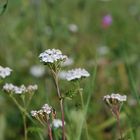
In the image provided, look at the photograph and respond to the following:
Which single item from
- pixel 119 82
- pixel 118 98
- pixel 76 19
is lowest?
pixel 118 98

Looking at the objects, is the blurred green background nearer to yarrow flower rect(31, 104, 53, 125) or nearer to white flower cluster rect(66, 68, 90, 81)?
white flower cluster rect(66, 68, 90, 81)

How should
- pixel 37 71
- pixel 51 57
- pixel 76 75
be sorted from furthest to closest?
pixel 37 71 → pixel 76 75 → pixel 51 57

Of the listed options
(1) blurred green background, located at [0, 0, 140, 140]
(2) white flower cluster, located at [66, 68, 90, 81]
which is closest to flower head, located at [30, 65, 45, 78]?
(1) blurred green background, located at [0, 0, 140, 140]

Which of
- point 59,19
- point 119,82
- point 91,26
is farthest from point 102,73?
point 91,26

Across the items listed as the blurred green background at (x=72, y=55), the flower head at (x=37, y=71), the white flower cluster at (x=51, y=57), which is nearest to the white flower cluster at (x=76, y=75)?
the white flower cluster at (x=51, y=57)

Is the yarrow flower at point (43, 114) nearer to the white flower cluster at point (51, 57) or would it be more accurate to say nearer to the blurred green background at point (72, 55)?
the white flower cluster at point (51, 57)

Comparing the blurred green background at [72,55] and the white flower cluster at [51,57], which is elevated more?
the blurred green background at [72,55]

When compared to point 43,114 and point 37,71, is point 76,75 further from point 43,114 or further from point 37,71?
point 37,71

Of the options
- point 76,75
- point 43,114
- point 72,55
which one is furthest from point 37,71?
point 43,114

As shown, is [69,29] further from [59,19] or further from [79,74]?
[79,74]
